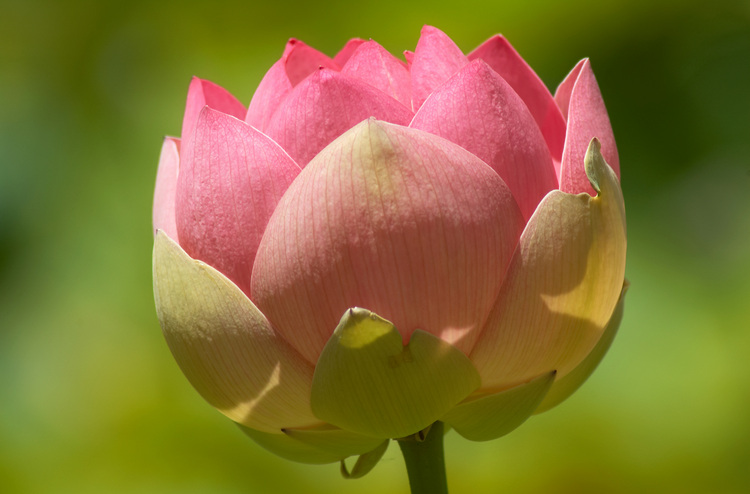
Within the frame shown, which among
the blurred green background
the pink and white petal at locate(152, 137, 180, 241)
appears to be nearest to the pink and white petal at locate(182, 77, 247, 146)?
the pink and white petal at locate(152, 137, 180, 241)

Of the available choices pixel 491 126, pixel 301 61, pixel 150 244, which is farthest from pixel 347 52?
pixel 150 244

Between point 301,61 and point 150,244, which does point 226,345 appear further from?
point 150,244

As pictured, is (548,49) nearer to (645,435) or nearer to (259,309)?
(645,435)

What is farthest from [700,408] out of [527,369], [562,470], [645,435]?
[527,369]

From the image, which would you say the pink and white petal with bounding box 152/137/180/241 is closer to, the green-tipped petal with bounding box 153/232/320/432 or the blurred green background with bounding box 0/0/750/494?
the green-tipped petal with bounding box 153/232/320/432

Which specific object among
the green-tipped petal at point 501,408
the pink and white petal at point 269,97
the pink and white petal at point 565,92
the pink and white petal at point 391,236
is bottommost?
the green-tipped petal at point 501,408

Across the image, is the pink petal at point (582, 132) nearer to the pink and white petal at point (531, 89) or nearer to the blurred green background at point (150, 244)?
the pink and white petal at point (531, 89)

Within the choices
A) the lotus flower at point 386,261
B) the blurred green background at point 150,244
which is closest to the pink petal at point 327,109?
the lotus flower at point 386,261
